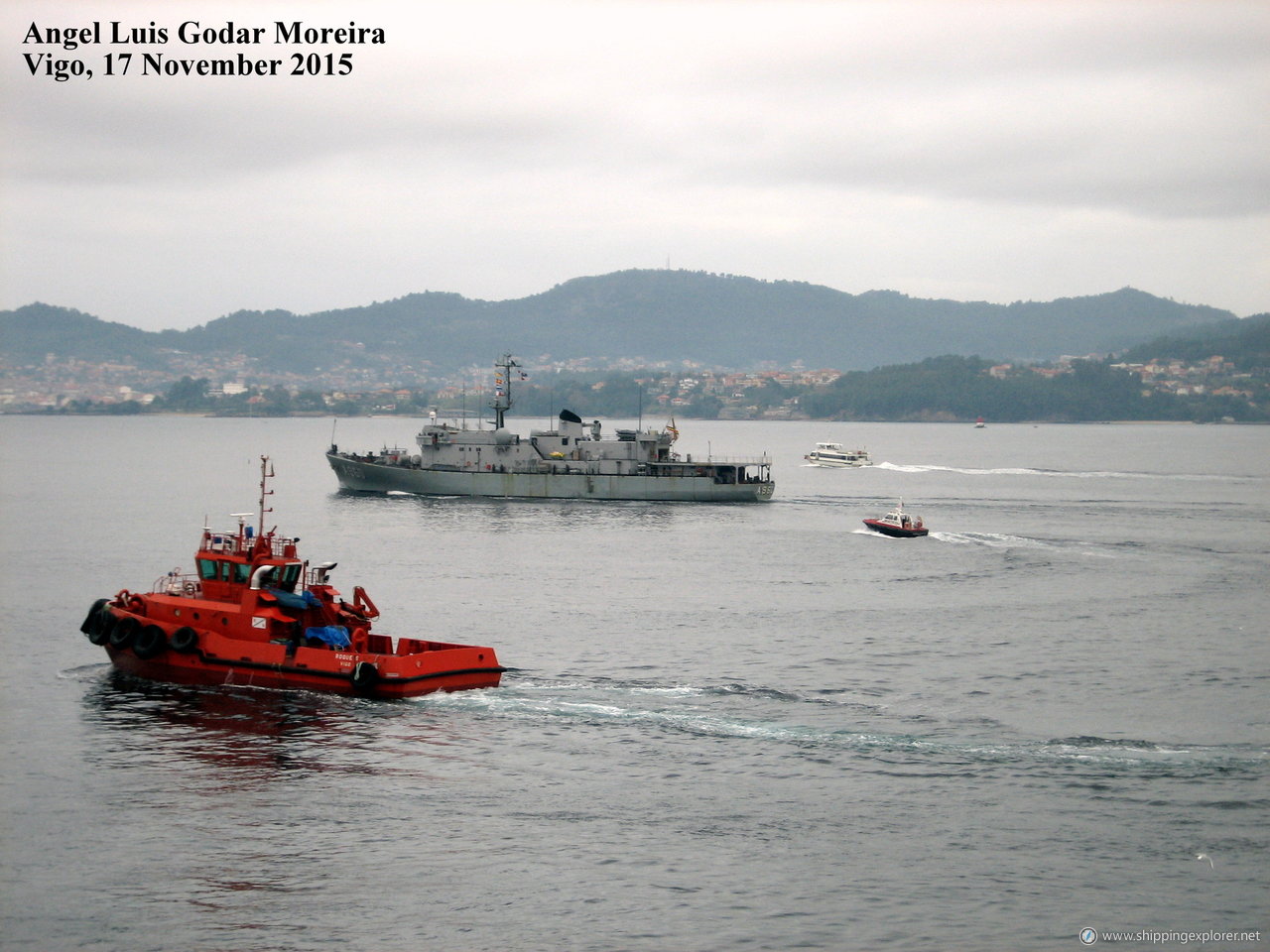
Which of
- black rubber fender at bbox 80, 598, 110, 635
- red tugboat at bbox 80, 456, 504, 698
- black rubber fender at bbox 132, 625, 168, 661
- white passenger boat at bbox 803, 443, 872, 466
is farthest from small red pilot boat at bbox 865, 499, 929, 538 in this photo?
white passenger boat at bbox 803, 443, 872, 466

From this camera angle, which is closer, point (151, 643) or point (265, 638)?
point (265, 638)

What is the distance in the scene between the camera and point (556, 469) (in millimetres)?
120812

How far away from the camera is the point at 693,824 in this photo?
33.8 metres

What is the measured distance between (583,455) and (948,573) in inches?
2024

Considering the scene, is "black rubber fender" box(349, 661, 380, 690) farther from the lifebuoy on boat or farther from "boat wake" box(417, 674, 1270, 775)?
the lifebuoy on boat

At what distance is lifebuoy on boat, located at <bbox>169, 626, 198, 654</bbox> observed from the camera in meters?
45.9

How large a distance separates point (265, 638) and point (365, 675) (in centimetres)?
462

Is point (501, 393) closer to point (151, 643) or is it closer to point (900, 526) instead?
point (900, 526)

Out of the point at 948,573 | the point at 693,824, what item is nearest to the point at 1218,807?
the point at 693,824

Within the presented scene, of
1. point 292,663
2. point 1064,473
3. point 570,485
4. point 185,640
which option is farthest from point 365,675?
point 1064,473

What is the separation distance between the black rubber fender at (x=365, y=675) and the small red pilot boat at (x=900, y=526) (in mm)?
57413

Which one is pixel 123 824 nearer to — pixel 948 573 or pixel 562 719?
pixel 562 719

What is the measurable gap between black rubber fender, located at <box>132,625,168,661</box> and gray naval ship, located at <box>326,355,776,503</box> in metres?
73.8

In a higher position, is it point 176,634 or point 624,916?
point 176,634
